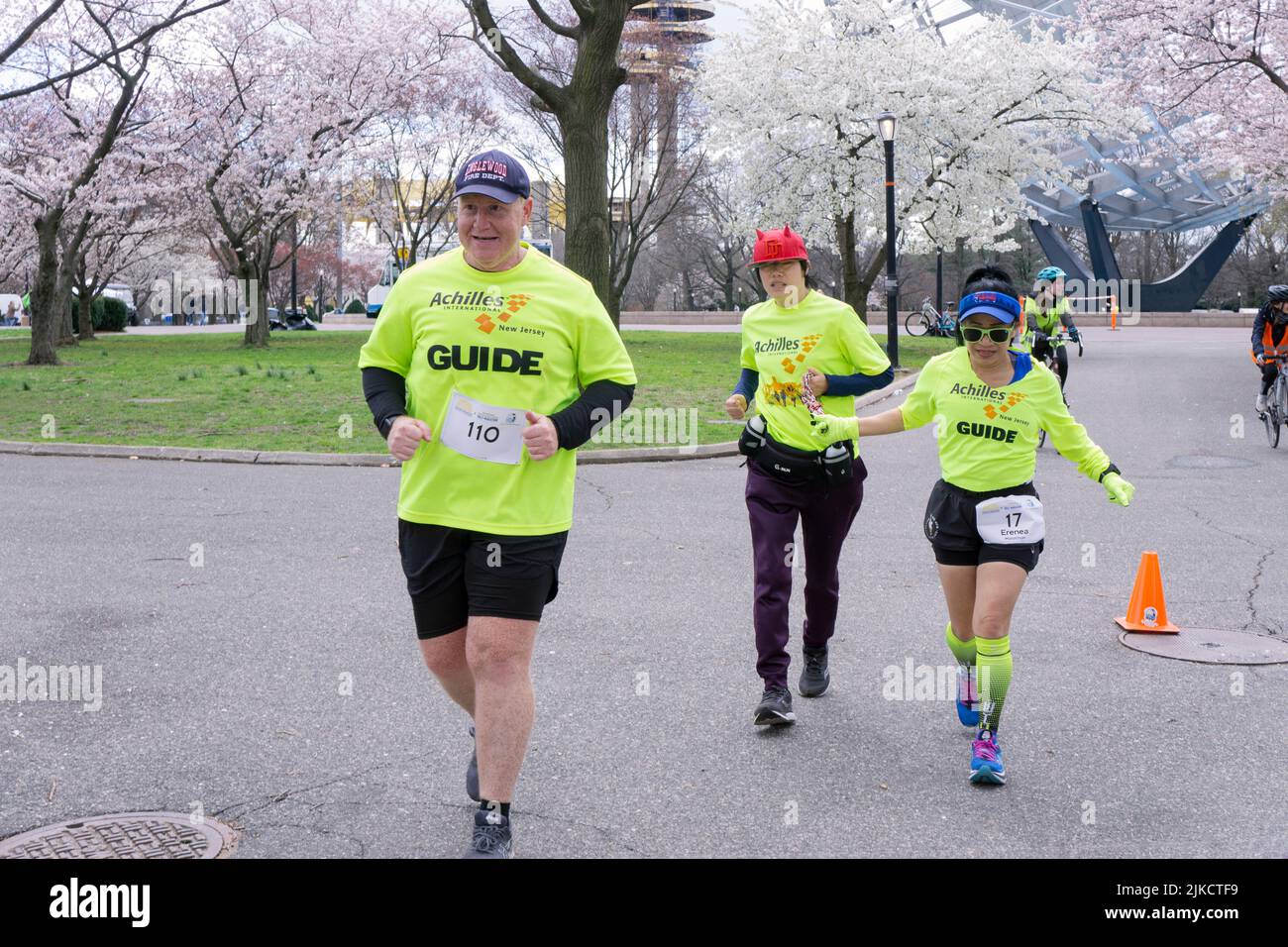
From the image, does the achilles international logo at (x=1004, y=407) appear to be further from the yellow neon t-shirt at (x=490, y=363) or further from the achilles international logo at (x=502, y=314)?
the achilles international logo at (x=502, y=314)

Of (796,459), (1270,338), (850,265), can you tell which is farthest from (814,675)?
(850,265)

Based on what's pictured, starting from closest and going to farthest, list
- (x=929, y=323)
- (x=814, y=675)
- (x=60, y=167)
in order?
(x=814, y=675), (x=60, y=167), (x=929, y=323)

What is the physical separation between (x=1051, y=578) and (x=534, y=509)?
16.1 feet

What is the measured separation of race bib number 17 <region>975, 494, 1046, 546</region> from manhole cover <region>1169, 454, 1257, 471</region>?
904cm

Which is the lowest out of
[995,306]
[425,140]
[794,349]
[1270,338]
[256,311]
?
[794,349]

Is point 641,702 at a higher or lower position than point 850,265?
lower

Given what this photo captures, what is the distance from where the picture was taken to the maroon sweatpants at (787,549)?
5152mm

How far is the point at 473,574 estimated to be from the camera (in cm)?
380

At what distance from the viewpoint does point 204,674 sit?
5.72 m

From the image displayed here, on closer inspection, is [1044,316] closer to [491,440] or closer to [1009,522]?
[1009,522]

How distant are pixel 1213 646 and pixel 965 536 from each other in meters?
2.30
